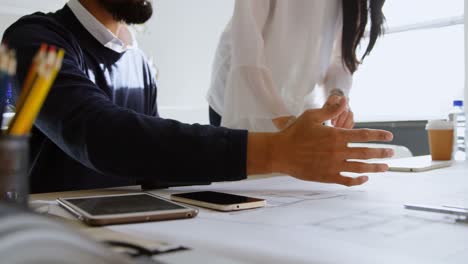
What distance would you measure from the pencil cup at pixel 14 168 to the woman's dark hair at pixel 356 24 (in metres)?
1.18

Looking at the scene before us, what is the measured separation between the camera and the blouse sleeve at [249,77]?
1.19 metres

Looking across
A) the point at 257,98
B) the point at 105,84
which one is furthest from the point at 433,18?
the point at 105,84

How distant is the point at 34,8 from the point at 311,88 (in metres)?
1.48

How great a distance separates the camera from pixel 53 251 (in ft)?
0.67

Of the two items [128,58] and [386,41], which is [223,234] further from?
[386,41]

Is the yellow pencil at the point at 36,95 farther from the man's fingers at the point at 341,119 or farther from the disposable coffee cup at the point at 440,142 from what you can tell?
the disposable coffee cup at the point at 440,142

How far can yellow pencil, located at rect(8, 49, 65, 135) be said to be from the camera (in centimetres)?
28

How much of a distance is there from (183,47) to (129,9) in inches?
52.5

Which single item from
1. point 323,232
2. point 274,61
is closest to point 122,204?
point 323,232


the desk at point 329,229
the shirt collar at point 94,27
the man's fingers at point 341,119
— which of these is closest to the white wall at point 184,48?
the shirt collar at point 94,27

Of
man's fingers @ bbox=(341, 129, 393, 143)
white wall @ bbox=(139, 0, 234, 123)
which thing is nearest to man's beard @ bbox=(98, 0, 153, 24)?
man's fingers @ bbox=(341, 129, 393, 143)

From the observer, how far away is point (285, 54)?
1.35m

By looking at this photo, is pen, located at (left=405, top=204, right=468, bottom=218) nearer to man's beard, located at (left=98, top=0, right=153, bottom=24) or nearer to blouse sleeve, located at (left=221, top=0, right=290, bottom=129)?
blouse sleeve, located at (left=221, top=0, right=290, bottom=129)

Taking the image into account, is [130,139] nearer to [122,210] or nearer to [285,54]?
[122,210]
